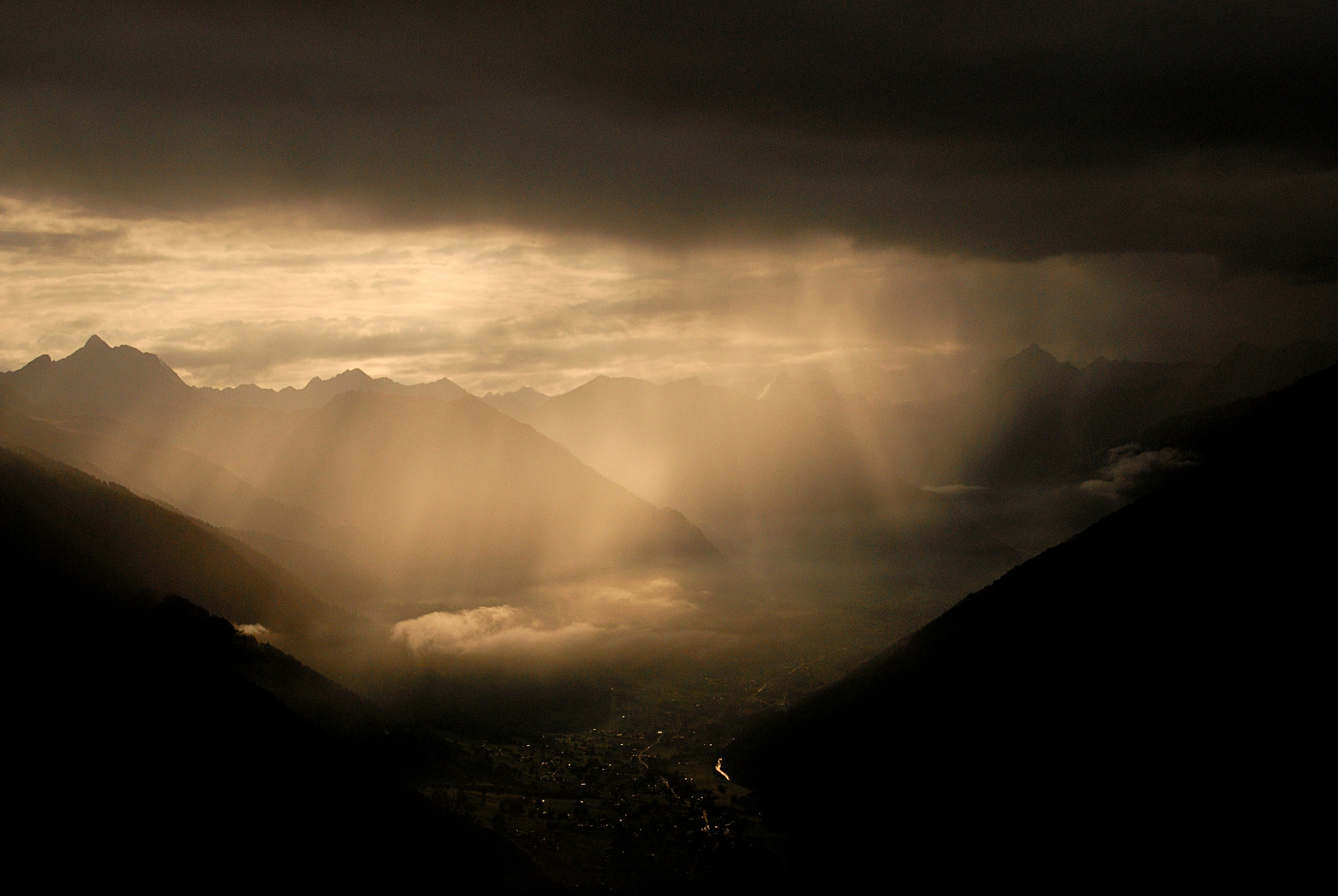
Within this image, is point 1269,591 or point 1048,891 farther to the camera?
point 1269,591

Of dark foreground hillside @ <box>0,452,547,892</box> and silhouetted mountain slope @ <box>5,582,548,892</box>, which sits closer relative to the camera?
dark foreground hillside @ <box>0,452,547,892</box>

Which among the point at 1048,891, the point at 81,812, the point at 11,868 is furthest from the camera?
the point at 1048,891

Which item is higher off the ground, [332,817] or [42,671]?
[42,671]

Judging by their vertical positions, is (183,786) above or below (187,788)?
above

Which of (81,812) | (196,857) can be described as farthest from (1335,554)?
(81,812)

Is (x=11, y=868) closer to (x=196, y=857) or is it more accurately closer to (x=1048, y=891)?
(x=196, y=857)
